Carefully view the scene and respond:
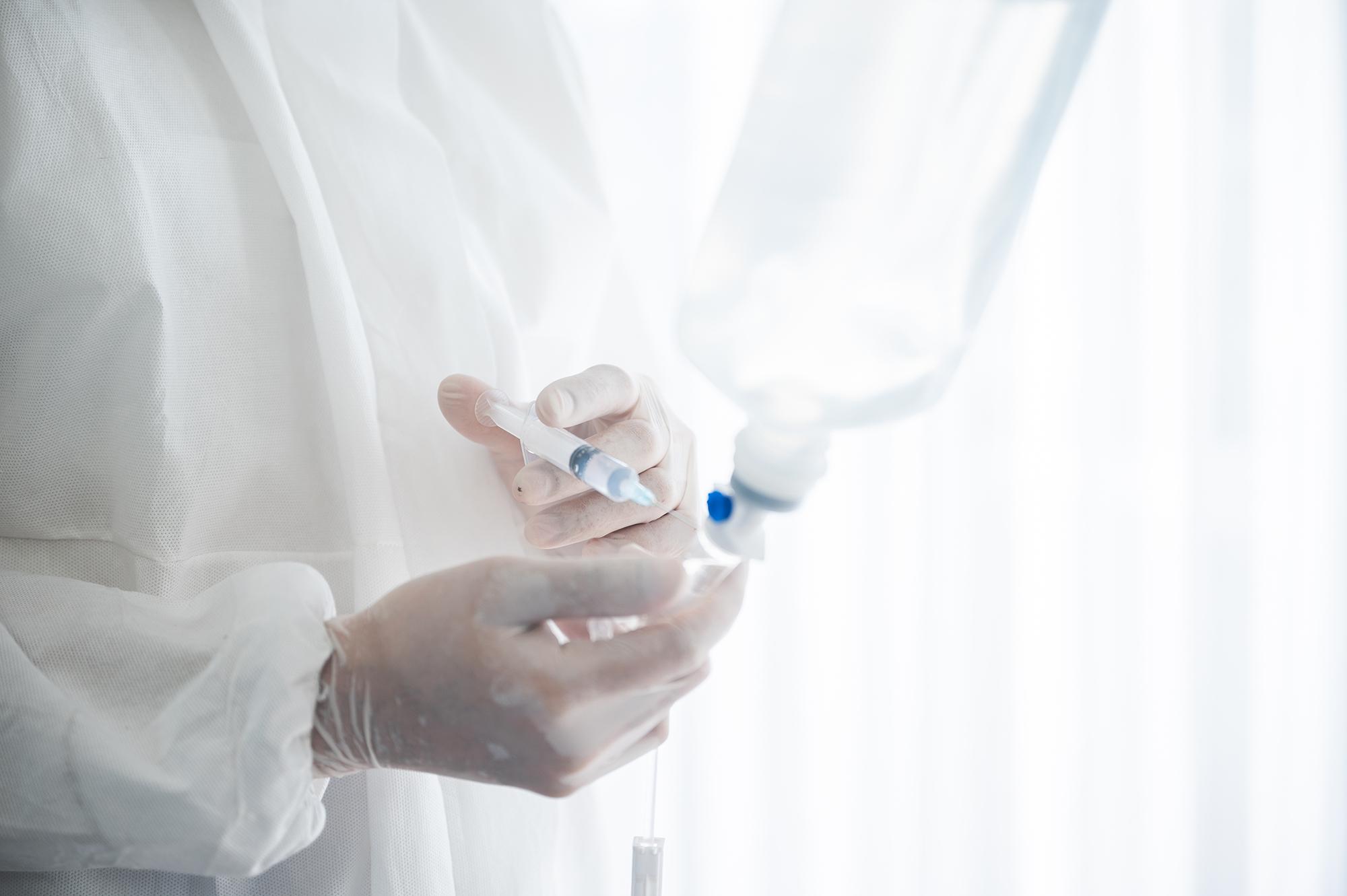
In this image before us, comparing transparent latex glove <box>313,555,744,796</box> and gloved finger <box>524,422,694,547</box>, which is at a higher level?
gloved finger <box>524,422,694,547</box>

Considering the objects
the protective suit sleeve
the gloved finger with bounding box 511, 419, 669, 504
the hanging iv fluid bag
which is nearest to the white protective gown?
the protective suit sleeve

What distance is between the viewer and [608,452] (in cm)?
75

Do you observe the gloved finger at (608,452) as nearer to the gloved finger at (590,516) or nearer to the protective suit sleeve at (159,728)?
the gloved finger at (590,516)

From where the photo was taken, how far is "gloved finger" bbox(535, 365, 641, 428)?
693mm

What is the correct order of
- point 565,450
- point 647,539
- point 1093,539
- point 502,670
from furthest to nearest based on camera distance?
1. point 1093,539
2. point 647,539
3. point 565,450
4. point 502,670

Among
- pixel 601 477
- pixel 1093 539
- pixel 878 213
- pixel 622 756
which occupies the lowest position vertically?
pixel 622 756

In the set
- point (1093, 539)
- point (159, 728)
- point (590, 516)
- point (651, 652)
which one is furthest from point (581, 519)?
point (1093, 539)

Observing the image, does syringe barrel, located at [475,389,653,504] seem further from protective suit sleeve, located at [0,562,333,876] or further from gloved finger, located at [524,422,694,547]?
protective suit sleeve, located at [0,562,333,876]

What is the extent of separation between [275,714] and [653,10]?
1.03 metres

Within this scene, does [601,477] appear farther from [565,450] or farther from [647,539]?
[647,539]

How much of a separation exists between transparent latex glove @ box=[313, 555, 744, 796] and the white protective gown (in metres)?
0.04

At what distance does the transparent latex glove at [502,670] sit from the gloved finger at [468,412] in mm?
220

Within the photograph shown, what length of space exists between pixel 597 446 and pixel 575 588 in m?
0.24

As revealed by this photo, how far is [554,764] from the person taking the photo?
0.54 metres
